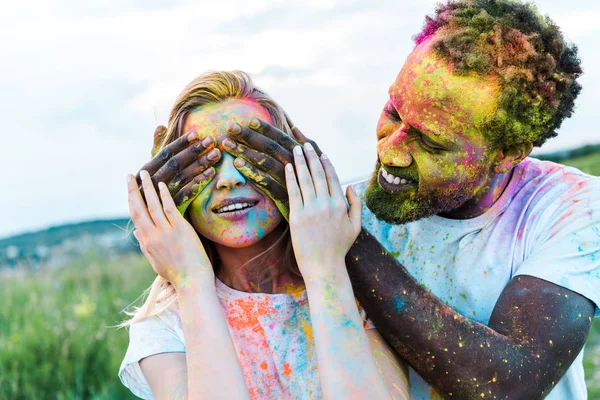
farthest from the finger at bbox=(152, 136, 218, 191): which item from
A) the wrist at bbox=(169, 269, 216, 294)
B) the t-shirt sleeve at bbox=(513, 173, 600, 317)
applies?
the t-shirt sleeve at bbox=(513, 173, 600, 317)

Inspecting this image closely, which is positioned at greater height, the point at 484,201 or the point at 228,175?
the point at 228,175

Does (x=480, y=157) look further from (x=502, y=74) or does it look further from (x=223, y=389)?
(x=223, y=389)

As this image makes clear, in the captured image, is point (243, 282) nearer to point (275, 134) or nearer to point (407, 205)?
point (275, 134)

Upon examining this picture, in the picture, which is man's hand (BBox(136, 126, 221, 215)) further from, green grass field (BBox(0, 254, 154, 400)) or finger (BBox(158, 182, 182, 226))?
green grass field (BBox(0, 254, 154, 400))

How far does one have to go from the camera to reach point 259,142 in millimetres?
2727

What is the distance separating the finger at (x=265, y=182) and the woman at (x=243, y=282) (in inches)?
1.1

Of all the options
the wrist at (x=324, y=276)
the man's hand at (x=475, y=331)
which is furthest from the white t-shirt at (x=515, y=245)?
the wrist at (x=324, y=276)

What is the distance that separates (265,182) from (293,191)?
0.12m

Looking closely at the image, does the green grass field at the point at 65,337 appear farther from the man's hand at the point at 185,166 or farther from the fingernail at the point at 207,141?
the fingernail at the point at 207,141

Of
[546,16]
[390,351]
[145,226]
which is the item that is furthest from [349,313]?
[546,16]

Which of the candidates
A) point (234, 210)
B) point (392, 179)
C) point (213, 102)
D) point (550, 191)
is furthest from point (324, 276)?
point (550, 191)

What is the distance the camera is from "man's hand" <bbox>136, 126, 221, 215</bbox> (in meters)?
2.73

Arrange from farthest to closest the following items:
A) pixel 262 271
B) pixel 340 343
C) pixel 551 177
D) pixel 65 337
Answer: pixel 65 337
pixel 551 177
pixel 262 271
pixel 340 343

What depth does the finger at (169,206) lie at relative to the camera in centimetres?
272
